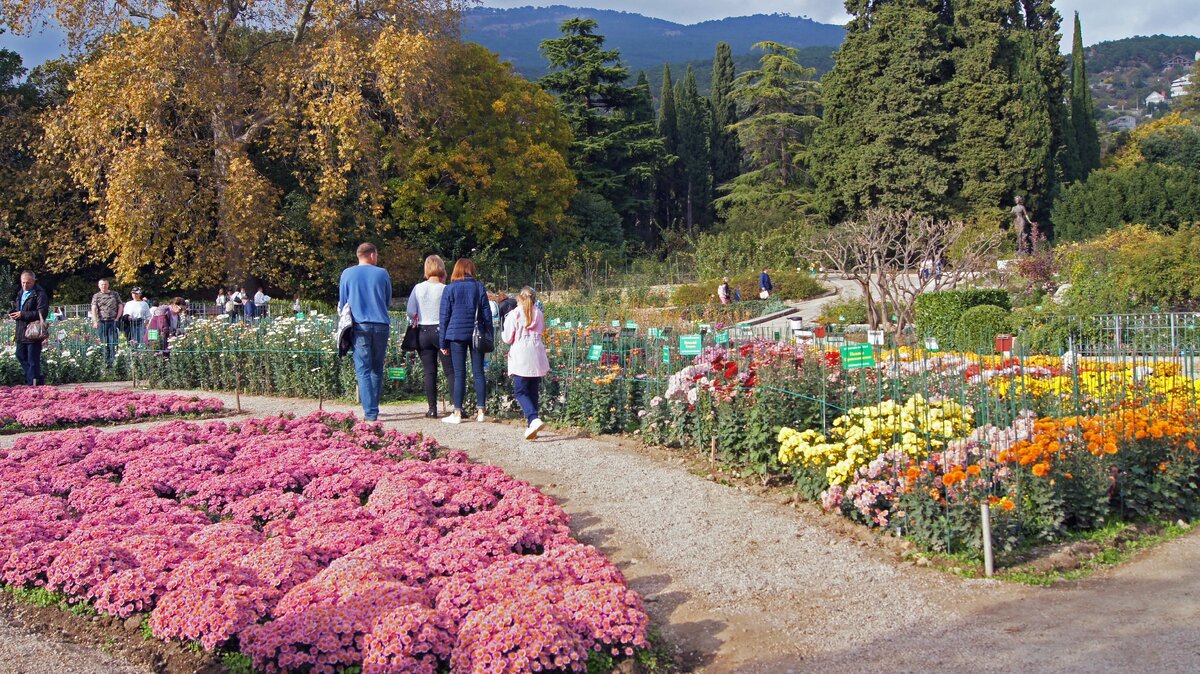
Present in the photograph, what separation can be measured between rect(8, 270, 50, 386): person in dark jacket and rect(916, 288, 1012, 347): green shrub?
585 inches

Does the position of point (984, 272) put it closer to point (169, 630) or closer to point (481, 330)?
point (481, 330)

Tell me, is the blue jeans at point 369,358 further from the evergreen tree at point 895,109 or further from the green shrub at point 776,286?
the evergreen tree at point 895,109

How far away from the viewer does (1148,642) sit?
13.9ft

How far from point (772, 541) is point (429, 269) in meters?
5.28

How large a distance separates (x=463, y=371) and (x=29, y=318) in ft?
25.7

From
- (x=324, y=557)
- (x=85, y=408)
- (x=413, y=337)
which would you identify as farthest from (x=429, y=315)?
(x=324, y=557)

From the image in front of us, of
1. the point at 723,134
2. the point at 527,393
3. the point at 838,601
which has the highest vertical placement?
the point at 723,134

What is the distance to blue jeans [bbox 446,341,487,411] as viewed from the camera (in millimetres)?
9508

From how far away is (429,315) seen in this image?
9.81 meters

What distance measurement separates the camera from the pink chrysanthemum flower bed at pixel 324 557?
3889 millimetres

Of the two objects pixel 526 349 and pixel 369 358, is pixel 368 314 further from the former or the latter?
pixel 526 349

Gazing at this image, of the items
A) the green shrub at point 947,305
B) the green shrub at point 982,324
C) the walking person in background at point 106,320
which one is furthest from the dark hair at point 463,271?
the green shrub at point 947,305

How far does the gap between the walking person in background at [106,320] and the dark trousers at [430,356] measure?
913 centimetres

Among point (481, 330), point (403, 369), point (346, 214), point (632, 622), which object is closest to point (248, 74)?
point (346, 214)
